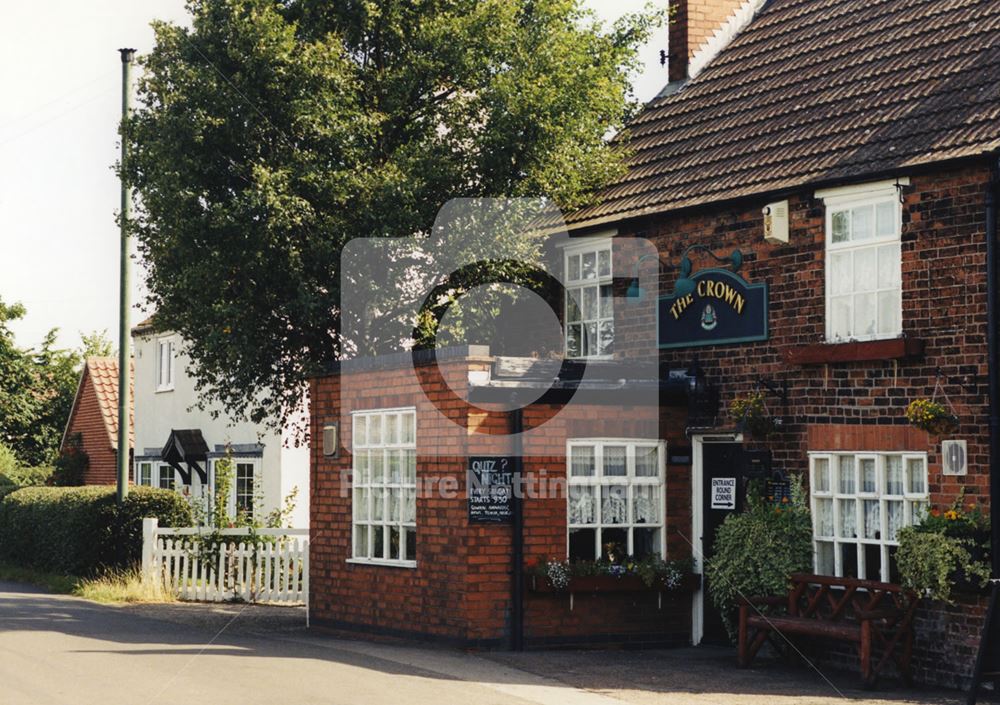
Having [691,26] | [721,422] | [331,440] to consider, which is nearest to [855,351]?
[721,422]

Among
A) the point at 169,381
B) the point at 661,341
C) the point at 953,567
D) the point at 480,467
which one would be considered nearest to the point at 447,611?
the point at 480,467

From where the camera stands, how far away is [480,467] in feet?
50.8

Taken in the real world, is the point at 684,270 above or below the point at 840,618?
above

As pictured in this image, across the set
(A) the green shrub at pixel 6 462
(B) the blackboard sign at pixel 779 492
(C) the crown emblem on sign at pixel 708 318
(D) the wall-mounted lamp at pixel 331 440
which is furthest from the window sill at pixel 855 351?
(A) the green shrub at pixel 6 462

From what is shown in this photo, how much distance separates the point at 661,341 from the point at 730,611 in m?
3.53

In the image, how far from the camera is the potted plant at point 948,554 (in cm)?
1302

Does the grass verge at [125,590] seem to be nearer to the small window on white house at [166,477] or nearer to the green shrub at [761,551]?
the small window on white house at [166,477]

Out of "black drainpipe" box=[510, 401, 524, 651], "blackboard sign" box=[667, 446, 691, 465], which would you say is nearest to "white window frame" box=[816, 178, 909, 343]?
"blackboard sign" box=[667, 446, 691, 465]

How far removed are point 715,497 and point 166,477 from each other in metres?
19.2

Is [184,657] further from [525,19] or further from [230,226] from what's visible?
[525,19]

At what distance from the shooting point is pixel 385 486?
1686 cm

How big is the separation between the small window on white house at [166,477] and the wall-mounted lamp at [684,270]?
56.9ft

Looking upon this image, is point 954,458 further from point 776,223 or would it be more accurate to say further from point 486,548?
point 486,548

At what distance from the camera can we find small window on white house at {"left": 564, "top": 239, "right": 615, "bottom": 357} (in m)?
18.2
